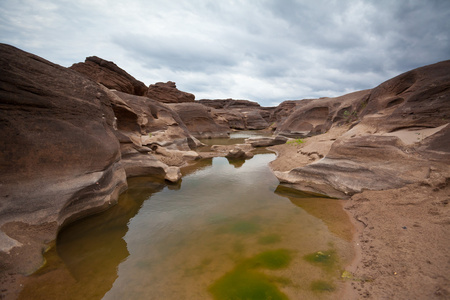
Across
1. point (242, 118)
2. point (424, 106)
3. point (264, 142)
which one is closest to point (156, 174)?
point (424, 106)

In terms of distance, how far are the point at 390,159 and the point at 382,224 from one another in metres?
2.32

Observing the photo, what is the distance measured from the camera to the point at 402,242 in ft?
10.5

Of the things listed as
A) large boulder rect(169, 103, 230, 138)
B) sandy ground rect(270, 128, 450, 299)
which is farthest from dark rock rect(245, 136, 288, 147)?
sandy ground rect(270, 128, 450, 299)

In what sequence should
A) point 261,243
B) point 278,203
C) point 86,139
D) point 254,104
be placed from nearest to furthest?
point 261,243, point 86,139, point 278,203, point 254,104

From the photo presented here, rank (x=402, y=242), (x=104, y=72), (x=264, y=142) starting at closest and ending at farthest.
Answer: (x=402, y=242) → (x=104, y=72) → (x=264, y=142)

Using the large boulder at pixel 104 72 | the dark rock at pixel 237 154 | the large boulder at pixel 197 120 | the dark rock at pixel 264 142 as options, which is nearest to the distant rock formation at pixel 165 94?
the large boulder at pixel 197 120

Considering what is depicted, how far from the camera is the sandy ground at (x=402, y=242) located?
93.4 inches

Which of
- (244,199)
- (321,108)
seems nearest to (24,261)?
(244,199)

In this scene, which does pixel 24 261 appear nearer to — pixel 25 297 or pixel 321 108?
pixel 25 297

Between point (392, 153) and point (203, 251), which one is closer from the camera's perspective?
point (203, 251)

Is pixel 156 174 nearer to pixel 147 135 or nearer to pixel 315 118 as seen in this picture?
pixel 147 135

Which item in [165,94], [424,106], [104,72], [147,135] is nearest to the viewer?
[424,106]

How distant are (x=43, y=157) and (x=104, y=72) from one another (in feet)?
42.3

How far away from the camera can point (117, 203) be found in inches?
228
